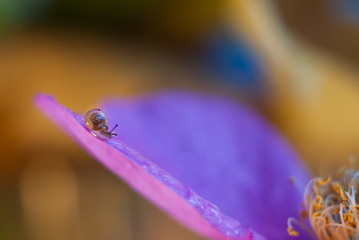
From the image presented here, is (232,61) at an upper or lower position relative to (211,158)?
upper

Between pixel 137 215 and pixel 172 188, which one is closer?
pixel 172 188

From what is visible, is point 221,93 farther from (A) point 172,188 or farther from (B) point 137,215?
(A) point 172,188

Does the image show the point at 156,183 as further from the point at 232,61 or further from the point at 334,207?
the point at 232,61

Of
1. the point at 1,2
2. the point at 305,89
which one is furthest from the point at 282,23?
the point at 1,2

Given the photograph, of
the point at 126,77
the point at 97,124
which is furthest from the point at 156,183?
the point at 126,77

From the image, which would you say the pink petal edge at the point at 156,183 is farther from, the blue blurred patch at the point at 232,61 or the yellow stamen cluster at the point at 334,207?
the blue blurred patch at the point at 232,61
